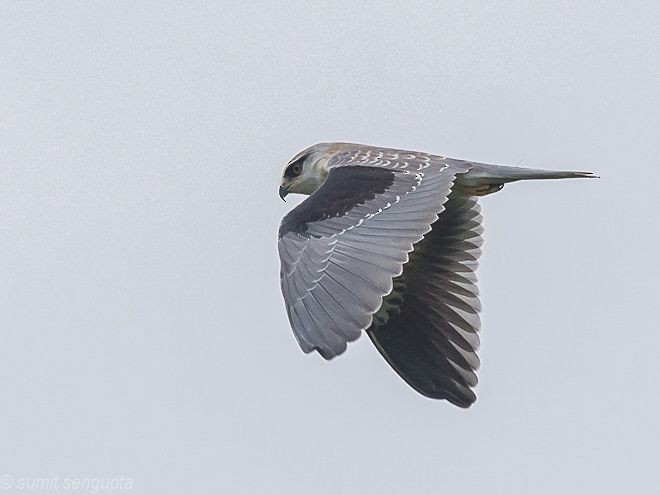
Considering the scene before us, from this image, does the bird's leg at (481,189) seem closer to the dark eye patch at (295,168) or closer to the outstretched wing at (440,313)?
the outstretched wing at (440,313)

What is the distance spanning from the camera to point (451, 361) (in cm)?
1053

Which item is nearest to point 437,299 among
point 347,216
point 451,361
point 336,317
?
point 451,361

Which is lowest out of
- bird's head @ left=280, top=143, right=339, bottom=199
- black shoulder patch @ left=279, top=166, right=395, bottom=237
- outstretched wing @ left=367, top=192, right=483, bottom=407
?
outstretched wing @ left=367, top=192, right=483, bottom=407

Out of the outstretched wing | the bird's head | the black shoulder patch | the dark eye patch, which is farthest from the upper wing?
the dark eye patch

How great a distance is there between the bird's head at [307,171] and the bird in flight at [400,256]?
0.32 feet

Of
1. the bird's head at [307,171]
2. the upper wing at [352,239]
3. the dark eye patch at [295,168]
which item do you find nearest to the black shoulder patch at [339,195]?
the upper wing at [352,239]

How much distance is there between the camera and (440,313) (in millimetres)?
10797

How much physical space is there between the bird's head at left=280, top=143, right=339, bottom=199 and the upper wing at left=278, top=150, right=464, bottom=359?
31.6 inches

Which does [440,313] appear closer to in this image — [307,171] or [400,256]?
[400,256]

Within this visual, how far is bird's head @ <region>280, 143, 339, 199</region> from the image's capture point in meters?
12.0

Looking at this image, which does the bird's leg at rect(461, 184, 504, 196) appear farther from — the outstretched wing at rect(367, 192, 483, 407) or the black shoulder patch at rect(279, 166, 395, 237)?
the black shoulder patch at rect(279, 166, 395, 237)

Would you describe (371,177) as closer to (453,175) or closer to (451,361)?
(453,175)

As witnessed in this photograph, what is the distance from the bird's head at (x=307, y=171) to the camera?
12.0 m

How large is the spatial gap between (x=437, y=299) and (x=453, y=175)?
0.88m
